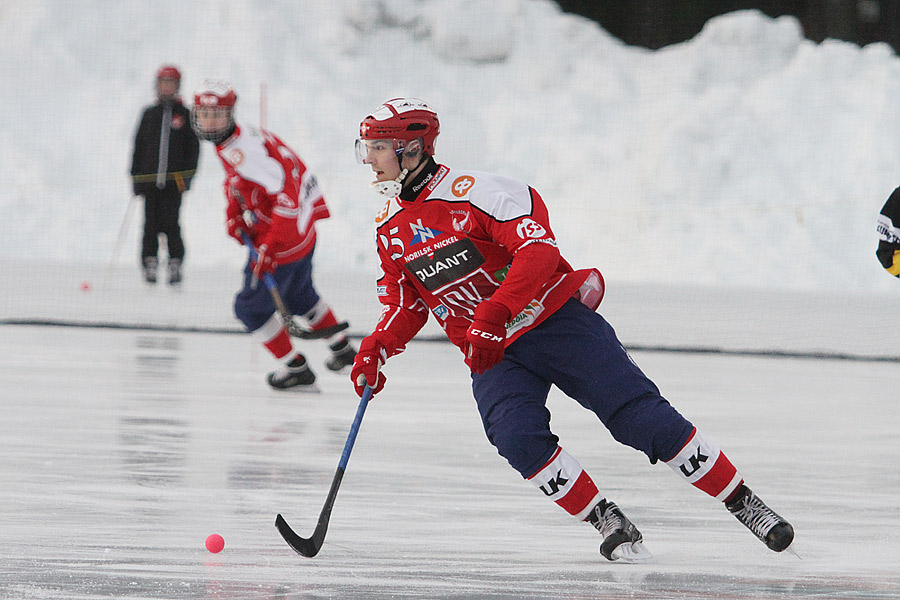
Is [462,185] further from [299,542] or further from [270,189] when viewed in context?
[270,189]

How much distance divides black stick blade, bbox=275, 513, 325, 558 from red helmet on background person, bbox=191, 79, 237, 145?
3.10 meters

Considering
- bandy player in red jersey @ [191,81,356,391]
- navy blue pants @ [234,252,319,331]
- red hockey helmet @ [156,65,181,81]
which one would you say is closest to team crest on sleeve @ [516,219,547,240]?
bandy player in red jersey @ [191,81,356,391]

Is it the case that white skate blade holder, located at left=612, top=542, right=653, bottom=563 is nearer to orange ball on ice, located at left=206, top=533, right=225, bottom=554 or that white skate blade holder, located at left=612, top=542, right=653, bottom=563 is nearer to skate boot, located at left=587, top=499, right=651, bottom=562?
skate boot, located at left=587, top=499, right=651, bottom=562

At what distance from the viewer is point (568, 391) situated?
10.6 feet

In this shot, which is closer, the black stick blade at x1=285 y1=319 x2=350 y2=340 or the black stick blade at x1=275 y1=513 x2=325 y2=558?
the black stick blade at x1=275 y1=513 x2=325 y2=558

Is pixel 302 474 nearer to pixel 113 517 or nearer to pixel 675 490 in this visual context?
pixel 113 517

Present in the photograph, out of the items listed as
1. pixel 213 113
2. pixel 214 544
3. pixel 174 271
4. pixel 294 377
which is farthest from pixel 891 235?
pixel 174 271

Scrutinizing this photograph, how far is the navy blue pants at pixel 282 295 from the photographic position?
234 inches

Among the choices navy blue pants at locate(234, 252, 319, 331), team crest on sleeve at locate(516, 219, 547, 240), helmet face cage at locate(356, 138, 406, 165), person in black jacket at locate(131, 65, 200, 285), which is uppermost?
helmet face cage at locate(356, 138, 406, 165)

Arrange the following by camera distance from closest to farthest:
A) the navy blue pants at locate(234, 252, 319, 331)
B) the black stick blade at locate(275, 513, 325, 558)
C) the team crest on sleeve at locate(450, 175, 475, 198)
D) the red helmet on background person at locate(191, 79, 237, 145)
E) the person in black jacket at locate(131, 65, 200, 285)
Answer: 1. the black stick blade at locate(275, 513, 325, 558)
2. the team crest on sleeve at locate(450, 175, 475, 198)
3. the red helmet on background person at locate(191, 79, 237, 145)
4. the navy blue pants at locate(234, 252, 319, 331)
5. the person in black jacket at locate(131, 65, 200, 285)

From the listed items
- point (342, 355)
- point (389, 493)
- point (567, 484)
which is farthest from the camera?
point (342, 355)

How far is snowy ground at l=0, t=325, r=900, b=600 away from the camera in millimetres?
2795

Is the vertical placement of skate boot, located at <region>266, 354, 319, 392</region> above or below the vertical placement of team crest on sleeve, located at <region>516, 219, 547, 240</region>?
below

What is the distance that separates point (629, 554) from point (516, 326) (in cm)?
58
